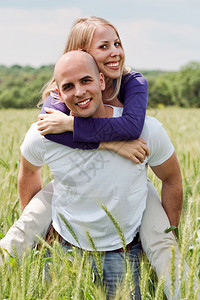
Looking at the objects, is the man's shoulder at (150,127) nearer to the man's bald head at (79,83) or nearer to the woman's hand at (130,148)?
the woman's hand at (130,148)

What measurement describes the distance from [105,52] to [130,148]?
15.3 inches

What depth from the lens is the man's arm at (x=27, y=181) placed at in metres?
1.89

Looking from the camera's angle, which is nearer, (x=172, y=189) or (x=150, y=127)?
(x=150, y=127)

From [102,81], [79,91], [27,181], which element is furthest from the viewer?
[27,181]

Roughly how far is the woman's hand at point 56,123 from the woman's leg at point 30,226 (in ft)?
1.24

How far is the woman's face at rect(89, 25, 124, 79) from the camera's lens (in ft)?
5.53

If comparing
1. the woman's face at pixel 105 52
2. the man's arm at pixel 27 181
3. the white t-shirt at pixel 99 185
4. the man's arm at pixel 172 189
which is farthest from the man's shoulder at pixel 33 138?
the man's arm at pixel 172 189

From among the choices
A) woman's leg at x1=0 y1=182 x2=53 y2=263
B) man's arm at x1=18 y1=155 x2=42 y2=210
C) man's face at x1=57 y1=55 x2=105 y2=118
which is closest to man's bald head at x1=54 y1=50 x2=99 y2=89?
man's face at x1=57 y1=55 x2=105 y2=118

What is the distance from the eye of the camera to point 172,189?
184 cm

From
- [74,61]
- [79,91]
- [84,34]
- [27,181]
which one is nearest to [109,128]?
[79,91]

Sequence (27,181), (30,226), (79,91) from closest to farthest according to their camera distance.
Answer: (79,91), (30,226), (27,181)

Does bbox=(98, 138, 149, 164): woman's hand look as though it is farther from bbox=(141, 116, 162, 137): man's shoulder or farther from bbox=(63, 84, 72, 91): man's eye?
bbox=(63, 84, 72, 91): man's eye

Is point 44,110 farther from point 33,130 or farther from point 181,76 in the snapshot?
point 181,76

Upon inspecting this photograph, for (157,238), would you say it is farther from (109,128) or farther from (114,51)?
(114,51)
